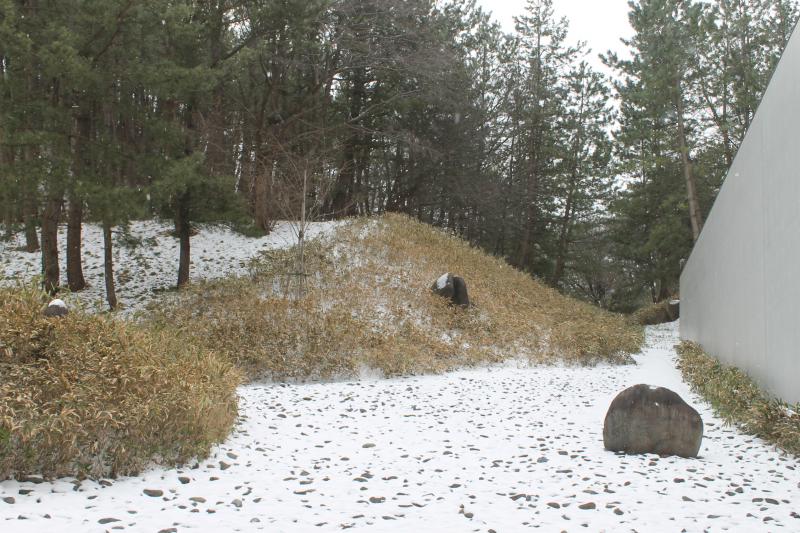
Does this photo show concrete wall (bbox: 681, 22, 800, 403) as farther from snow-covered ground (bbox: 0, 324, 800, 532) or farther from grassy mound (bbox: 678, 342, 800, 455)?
snow-covered ground (bbox: 0, 324, 800, 532)

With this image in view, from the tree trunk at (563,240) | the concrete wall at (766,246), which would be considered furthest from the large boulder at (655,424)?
the tree trunk at (563,240)

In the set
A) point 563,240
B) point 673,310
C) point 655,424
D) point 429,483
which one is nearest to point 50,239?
point 429,483

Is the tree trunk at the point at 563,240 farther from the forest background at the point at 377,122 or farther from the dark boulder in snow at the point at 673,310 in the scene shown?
the dark boulder in snow at the point at 673,310

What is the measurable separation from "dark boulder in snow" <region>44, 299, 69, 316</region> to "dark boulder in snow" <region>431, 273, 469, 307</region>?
7.57 m

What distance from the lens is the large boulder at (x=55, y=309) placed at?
4.65 meters

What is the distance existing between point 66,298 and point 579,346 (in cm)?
778

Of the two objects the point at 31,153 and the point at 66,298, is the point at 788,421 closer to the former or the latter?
the point at 66,298

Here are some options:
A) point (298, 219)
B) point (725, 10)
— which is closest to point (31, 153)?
point (298, 219)

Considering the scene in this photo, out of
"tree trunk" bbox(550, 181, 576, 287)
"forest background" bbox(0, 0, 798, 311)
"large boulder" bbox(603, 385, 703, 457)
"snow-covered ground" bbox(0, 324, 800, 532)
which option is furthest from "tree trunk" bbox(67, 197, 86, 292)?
"tree trunk" bbox(550, 181, 576, 287)

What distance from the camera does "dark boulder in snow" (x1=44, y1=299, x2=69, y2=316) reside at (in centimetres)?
466

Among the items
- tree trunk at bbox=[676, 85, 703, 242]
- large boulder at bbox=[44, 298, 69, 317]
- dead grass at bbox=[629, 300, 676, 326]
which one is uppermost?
tree trunk at bbox=[676, 85, 703, 242]

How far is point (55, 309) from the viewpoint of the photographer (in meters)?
4.68

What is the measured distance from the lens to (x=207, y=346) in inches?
304

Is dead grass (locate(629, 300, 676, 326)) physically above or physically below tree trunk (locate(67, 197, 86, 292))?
→ below
